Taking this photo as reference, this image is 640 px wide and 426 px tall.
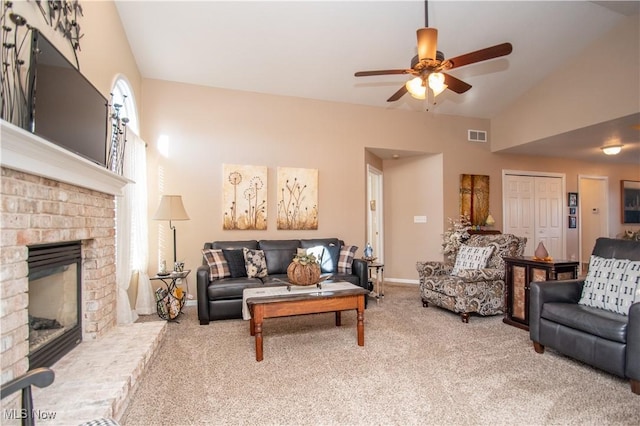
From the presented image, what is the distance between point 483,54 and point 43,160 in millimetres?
3172

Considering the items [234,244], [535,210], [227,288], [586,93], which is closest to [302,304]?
[227,288]

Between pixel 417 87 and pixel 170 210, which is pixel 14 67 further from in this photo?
pixel 417 87

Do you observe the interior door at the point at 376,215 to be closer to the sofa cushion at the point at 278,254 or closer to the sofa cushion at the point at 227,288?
the sofa cushion at the point at 278,254

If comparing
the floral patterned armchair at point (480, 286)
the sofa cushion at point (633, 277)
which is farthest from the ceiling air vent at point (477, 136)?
the sofa cushion at point (633, 277)

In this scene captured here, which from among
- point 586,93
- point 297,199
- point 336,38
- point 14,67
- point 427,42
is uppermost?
point 336,38

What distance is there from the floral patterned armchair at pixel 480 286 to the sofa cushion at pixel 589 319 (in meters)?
1.02

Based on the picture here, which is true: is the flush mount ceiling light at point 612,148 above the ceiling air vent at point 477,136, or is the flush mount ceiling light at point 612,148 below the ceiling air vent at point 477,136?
below

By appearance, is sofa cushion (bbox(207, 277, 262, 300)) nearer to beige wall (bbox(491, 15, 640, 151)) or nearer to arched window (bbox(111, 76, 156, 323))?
arched window (bbox(111, 76, 156, 323))

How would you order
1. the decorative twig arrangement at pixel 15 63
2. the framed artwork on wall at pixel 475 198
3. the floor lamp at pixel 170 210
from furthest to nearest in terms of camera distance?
the framed artwork on wall at pixel 475 198
the floor lamp at pixel 170 210
the decorative twig arrangement at pixel 15 63

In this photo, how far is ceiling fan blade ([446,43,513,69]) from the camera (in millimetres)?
2638

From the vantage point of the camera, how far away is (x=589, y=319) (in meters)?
2.50

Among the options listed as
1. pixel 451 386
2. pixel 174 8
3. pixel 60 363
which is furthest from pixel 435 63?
pixel 60 363

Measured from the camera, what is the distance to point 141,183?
14.2ft

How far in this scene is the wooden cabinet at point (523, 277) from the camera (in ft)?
11.0
